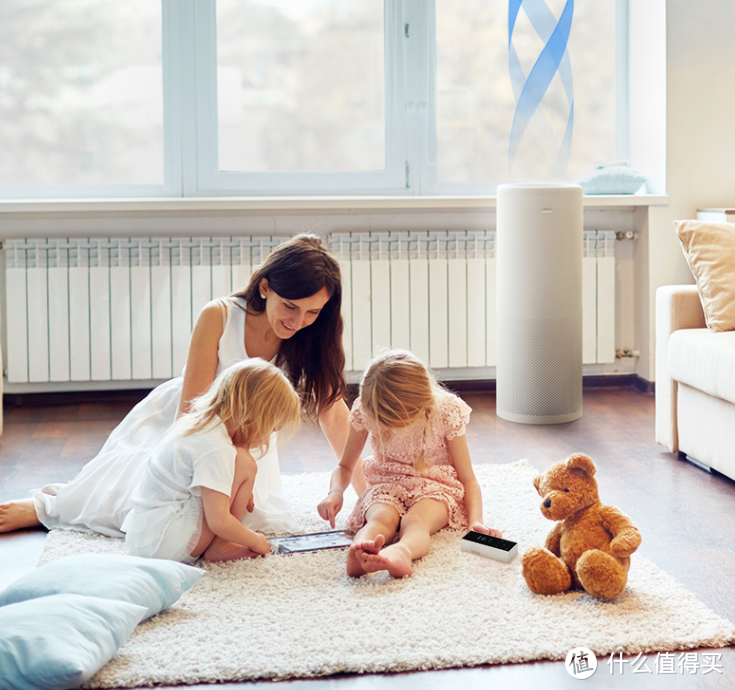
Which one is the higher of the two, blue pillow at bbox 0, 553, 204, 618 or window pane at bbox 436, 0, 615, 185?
window pane at bbox 436, 0, 615, 185

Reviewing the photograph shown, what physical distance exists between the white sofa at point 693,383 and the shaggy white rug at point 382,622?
0.71 metres

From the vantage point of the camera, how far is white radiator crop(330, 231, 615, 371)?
12.2 feet

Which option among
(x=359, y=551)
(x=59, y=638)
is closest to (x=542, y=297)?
(x=359, y=551)

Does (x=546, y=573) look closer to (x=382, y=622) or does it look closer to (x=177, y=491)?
(x=382, y=622)

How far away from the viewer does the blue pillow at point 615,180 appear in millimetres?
3777

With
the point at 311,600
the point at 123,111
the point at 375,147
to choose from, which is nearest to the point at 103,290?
the point at 123,111

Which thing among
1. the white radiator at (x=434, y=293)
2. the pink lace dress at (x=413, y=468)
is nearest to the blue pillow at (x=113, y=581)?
the pink lace dress at (x=413, y=468)

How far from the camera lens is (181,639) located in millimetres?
1545

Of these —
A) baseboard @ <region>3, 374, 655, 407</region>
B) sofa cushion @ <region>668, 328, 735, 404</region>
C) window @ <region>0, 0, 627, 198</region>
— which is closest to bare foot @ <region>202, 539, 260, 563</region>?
sofa cushion @ <region>668, 328, 735, 404</region>

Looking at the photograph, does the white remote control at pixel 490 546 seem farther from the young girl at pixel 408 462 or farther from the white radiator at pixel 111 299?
the white radiator at pixel 111 299

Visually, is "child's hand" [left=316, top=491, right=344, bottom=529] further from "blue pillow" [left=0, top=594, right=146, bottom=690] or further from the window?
the window

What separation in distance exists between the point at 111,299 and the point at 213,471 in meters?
1.97

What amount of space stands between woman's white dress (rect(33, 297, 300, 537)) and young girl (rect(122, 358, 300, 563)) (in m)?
0.18

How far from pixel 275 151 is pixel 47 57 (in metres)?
1.01
